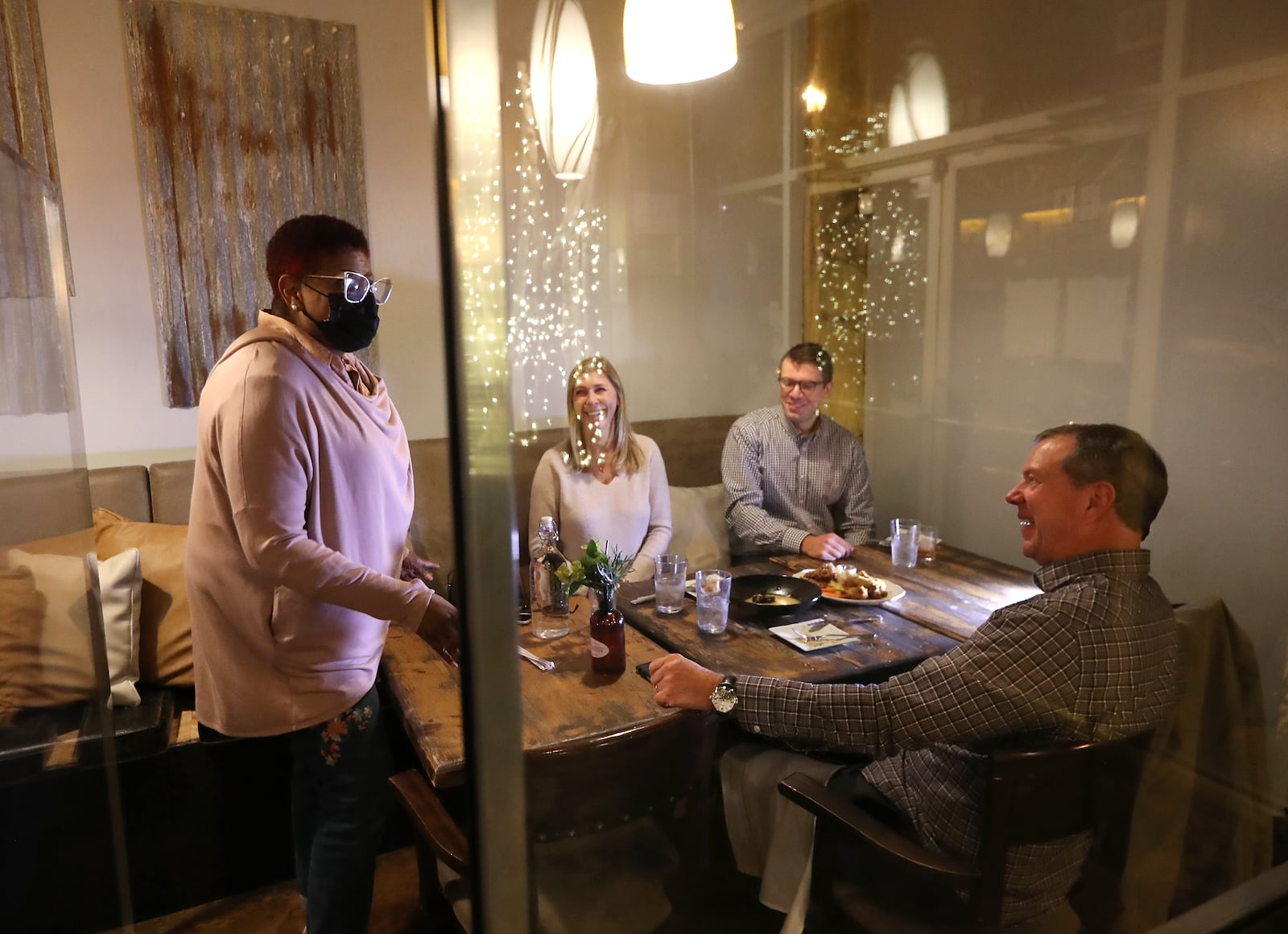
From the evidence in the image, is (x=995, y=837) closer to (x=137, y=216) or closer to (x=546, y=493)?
(x=546, y=493)

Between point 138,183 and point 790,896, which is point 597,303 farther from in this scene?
point 790,896

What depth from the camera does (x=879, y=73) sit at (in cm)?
238

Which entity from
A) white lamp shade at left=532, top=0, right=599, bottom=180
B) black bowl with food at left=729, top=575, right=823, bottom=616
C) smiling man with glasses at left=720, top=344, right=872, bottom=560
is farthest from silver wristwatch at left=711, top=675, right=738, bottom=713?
smiling man with glasses at left=720, top=344, right=872, bottom=560

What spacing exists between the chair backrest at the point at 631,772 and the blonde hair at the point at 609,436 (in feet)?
2.81

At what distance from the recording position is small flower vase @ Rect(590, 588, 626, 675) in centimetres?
132

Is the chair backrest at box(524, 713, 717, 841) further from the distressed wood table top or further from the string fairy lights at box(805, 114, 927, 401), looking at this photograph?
the string fairy lights at box(805, 114, 927, 401)

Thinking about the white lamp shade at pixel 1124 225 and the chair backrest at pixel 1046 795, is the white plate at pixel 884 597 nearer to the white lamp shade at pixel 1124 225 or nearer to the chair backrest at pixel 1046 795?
the chair backrest at pixel 1046 795

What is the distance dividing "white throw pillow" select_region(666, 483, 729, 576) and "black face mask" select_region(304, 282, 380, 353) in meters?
0.97

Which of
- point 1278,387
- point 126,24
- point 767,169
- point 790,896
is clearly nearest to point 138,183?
point 126,24

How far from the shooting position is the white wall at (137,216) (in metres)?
1.98

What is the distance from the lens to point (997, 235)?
6.32ft

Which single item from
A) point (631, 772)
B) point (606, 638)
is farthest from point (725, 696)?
point (606, 638)

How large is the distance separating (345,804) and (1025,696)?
3.24 feet

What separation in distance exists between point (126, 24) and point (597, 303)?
1.29 m
